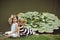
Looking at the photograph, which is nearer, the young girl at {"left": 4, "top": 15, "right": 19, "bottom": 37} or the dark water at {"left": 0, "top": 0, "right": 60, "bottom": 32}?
the young girl at {"left": 4, "top": 15, "right": 19, "bottom": 37}

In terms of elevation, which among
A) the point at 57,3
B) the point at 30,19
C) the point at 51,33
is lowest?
the point at 51,33

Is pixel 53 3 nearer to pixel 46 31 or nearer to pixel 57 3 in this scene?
pixel 57 3

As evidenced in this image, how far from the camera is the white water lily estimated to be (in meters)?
1.29

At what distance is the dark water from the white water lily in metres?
0.04

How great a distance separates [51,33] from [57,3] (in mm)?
251

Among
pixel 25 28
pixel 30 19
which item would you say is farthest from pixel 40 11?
pixel 25 28

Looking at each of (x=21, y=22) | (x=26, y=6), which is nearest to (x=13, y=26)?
(x=21, y=22)

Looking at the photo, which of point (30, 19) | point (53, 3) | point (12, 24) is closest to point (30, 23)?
point (30, 19)

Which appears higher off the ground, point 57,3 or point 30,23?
point 57,3

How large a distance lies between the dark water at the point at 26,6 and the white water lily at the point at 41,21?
0.04 meters

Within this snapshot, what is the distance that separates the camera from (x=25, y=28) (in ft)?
4.09

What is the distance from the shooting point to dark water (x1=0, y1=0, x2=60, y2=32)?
1325mm

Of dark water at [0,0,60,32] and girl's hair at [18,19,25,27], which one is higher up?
dark water at [0,0,60,32]

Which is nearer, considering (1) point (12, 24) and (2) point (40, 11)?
(1) point (12, 24)
